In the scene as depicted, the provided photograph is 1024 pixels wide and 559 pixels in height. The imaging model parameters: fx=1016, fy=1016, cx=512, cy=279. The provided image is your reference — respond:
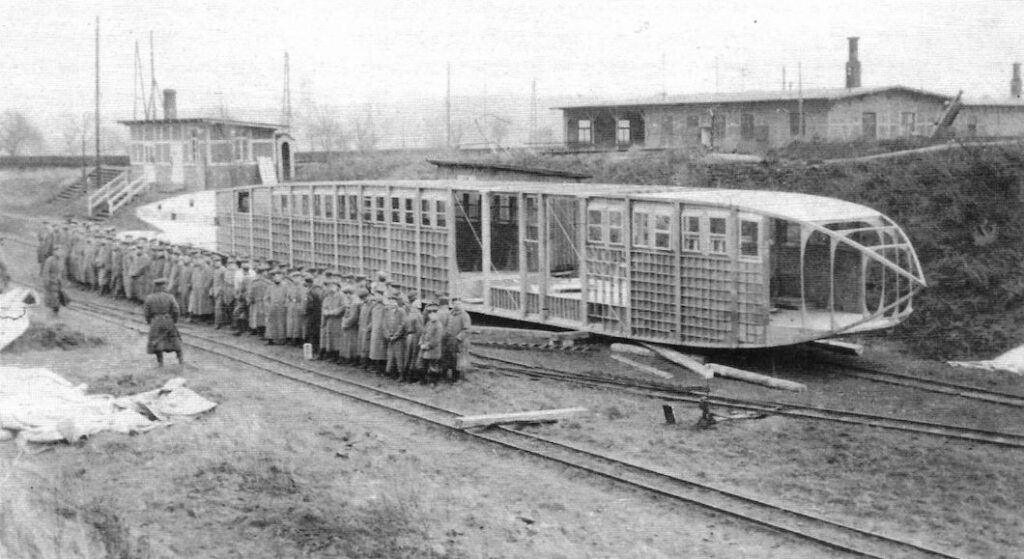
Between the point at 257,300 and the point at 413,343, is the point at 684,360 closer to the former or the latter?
the point at 413,343

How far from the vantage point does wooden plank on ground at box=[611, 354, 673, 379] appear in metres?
15.2

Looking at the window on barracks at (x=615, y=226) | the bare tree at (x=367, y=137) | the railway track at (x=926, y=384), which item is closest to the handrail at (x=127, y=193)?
the bare tree at (x=367, y=137)

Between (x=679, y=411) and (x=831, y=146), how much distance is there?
58.8ft

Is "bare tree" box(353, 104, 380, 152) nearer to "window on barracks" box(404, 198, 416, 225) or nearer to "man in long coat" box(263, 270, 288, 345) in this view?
"window on barracks" box(404, 198, 416, 225)

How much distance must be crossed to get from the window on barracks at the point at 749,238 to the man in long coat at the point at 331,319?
20.4 feet

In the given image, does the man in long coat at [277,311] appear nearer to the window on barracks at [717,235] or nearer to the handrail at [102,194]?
the window on barracks at [717,235]

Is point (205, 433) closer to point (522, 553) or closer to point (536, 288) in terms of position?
point (522, 553)

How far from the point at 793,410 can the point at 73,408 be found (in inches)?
347

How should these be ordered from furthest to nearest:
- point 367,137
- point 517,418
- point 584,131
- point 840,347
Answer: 1. point 367,137
2. point 584,131
3. point 840,347
4. point 517,418

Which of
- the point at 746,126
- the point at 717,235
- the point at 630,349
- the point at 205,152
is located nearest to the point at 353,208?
the point at 630,349

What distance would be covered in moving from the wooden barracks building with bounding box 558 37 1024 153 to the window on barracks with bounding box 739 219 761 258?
17603 mm

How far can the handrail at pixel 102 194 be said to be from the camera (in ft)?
135

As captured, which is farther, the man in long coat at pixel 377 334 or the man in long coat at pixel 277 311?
the man in long coat at pixel 277 311

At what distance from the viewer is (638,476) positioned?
1040cm
